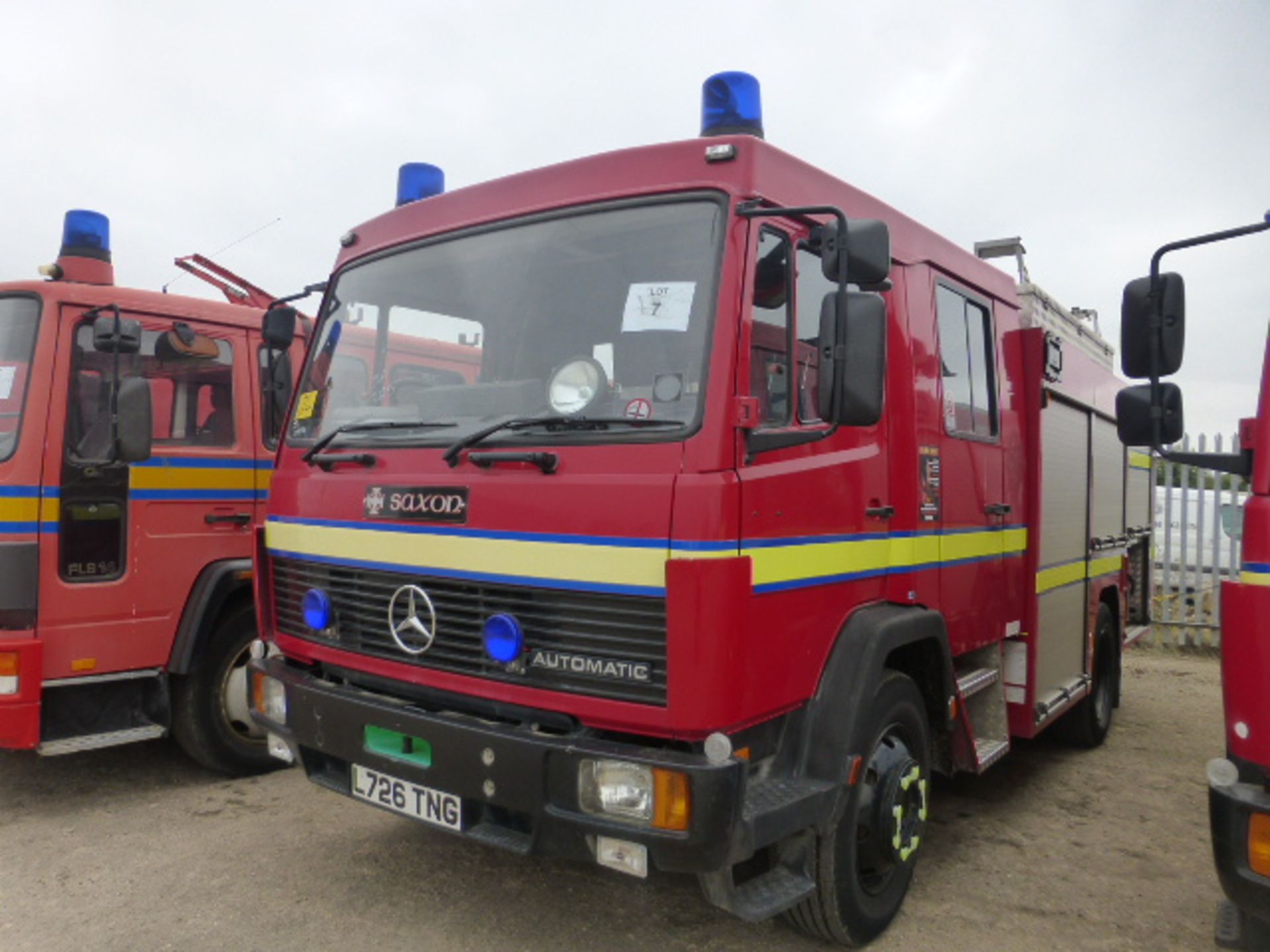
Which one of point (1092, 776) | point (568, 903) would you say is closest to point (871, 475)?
point (568, 903)

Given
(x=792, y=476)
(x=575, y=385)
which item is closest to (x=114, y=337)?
(x=575, y=385)

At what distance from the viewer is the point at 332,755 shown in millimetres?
3291

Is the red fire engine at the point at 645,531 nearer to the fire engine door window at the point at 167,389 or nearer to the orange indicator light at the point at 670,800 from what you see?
the orange indicator light at the point at 670,800

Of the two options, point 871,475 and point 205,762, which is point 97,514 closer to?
point 205,762

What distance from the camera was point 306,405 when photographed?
3.76 m

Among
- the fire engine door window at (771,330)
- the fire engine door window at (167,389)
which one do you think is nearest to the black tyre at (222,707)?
the fire engine door window at (167,389)

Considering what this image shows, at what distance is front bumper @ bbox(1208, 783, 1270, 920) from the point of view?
2.37 meters

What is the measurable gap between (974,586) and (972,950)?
4.84ft

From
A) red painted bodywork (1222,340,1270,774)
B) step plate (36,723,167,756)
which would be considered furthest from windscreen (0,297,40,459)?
red painted bodywork (1222,340,1270,774)

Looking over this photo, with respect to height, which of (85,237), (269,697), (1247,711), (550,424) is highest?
(85,237)

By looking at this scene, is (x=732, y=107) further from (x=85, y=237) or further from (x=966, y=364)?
(x=85, y=237)

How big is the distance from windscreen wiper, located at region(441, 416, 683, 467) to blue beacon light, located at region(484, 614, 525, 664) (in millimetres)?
515

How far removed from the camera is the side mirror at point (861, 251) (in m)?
2.70

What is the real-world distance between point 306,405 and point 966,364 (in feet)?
9.35
